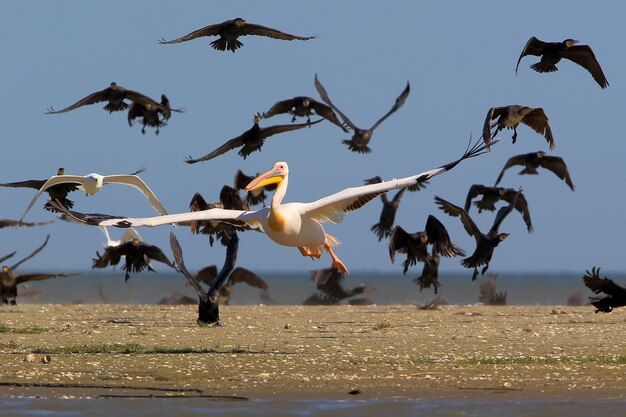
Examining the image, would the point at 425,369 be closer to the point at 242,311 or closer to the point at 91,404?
the point at 91,404

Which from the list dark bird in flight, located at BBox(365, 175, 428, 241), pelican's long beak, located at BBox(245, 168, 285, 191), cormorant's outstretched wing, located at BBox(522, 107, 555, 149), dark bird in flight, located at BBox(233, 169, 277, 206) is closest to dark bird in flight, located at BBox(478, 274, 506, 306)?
dark bird in flight, located at BBox(365, 175, 428, 241)

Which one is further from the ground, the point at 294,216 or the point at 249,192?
the point at 249,192

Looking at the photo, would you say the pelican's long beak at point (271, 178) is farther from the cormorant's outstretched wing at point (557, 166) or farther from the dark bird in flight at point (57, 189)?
the cormorant's outstretched wing at point (557, 166)

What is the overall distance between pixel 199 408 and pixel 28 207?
17.7 feet

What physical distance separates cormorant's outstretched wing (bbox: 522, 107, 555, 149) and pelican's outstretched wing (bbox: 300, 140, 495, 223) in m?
4.81

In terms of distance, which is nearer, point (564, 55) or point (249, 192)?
point (564, 55)

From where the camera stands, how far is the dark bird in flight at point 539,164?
26.3m

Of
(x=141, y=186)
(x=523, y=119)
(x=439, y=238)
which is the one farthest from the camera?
(x=439, y=238)

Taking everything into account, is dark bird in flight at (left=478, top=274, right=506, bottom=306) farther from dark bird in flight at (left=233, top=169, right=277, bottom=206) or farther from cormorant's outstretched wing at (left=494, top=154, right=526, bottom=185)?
dark bird in flight at (left=233, top=169, right=277, bottom=206)

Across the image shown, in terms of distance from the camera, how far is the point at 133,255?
2230cm

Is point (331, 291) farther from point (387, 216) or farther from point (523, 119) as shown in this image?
point (523, 119)

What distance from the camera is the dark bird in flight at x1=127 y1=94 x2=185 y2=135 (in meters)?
24.4

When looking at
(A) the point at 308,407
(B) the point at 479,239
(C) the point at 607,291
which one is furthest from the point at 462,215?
(A) the point at 308,407

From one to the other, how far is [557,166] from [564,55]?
4.86 m
